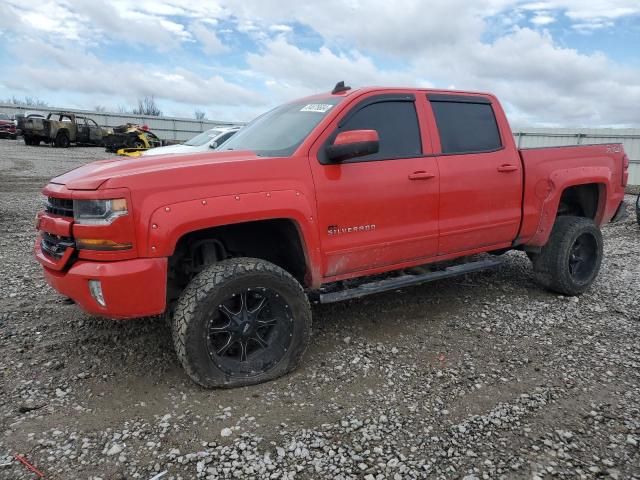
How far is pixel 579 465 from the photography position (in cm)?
259

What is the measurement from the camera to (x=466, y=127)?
4457mm

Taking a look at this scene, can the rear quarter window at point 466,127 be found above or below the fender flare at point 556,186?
above

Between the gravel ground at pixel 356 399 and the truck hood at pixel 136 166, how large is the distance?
4.34 feet

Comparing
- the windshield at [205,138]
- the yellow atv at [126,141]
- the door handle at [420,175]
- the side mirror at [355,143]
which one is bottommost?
the door handle at [420,175]

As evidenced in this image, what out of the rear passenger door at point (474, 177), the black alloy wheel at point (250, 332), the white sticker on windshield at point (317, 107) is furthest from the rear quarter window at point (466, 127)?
the black alloy wheel at point (250, 332)

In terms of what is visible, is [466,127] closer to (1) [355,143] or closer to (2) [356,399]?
(1) [355,143]

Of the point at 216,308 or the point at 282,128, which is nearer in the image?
the point at 216,308

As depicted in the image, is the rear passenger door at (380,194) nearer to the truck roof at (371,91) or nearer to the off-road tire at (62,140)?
the truck roof at (371,91)

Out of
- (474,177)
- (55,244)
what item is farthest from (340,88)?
(55,244)

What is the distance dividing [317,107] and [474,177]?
4.82 feet

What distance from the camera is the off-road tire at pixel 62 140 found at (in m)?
24.6

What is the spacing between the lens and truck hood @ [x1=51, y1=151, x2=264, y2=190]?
3.00 meters

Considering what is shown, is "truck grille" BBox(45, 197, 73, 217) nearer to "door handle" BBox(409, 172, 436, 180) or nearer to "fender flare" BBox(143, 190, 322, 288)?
"fender flare" BBox(143, 190, 322, 288)

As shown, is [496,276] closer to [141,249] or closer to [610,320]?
[610,320]
